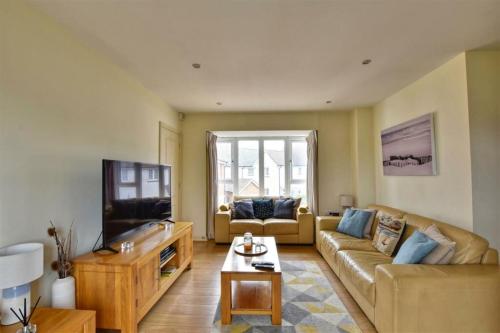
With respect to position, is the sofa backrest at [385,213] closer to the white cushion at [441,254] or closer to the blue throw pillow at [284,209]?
the white cushion at [441,254]

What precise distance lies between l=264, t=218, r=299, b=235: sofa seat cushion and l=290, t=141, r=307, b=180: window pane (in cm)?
120

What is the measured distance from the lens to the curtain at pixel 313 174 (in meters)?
4.46

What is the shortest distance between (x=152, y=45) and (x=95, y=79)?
0.68 metres

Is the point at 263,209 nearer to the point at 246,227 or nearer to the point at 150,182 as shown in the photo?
the point at 246,227

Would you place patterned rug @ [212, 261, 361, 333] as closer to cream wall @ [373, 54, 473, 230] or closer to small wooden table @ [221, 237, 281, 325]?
small wooden table @ [221, 237, 281, 325]

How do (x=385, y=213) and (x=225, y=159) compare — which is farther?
(x=225, y=159)

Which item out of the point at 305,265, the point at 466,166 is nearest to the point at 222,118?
the point at 305,265

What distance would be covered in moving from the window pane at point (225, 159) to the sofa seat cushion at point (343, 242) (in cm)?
248

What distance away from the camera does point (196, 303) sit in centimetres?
236

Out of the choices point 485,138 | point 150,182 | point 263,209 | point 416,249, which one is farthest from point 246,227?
point 485,138

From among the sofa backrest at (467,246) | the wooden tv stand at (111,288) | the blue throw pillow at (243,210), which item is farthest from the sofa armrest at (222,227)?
the sofa backrest at (467,246)

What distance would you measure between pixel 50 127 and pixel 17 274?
1063 mm

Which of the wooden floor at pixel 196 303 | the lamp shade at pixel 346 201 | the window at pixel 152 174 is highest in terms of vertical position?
the window at pixel 152 174

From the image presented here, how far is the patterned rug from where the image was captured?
6.39 ft
